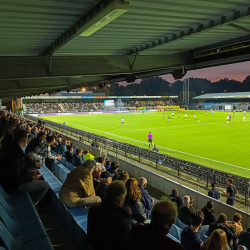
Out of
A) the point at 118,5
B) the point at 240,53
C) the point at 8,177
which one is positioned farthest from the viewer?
the point at 240,53

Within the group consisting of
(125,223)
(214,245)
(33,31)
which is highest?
(33,31)

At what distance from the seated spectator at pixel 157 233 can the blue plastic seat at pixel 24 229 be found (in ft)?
4.55

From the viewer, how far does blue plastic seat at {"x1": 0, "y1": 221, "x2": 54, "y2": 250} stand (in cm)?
250

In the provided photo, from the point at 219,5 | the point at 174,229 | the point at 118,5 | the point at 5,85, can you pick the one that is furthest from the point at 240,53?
the point at 5,85

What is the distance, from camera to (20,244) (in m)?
2.81

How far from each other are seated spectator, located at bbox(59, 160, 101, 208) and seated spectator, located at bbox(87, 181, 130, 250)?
1.18 m

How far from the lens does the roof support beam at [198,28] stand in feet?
13.9

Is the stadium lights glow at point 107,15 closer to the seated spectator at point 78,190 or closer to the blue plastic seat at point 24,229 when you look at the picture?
the seated spectator at point 78,190

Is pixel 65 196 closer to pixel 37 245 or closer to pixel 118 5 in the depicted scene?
pixel 37 245

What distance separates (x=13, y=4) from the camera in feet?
11.9

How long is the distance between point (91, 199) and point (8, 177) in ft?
4.43

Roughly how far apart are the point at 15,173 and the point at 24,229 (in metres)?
1.02

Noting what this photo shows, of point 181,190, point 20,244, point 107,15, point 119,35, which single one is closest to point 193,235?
point 20,244

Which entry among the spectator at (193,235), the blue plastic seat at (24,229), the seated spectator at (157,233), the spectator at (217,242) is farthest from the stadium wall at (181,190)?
the blue plastic seat at (24,229)
